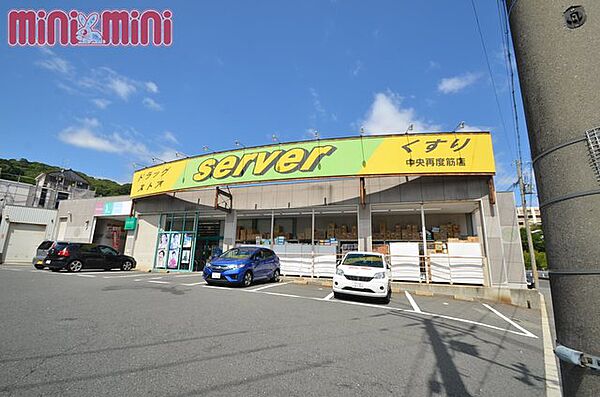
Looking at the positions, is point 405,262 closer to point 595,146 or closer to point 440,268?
point 440,268

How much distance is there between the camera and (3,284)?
862 centimetres

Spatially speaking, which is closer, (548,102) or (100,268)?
(548,102)

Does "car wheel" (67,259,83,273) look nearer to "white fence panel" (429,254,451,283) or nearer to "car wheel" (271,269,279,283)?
"car wheel" (271,269,279,283)

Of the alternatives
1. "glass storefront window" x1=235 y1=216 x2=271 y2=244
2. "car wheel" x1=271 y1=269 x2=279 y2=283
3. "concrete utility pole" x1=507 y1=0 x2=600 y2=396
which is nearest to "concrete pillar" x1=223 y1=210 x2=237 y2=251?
"glass storefront window" x1=235 y1=216 x2=271 y2=244

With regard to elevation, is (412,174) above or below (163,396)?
above

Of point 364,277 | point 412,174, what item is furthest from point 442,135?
point 364,277

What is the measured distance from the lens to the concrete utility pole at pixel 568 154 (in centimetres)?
98

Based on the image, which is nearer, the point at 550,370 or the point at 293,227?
the point at 550,370

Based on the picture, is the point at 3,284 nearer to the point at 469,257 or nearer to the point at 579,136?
the point at 579,136

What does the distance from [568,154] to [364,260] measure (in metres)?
8.76

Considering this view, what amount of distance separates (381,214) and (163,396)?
1440 centimetres

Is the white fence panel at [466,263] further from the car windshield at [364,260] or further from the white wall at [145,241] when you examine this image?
the white wall at [145,241]

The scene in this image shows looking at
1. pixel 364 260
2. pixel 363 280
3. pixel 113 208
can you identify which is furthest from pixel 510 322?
pixel 113 208

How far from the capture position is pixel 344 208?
582 inches
